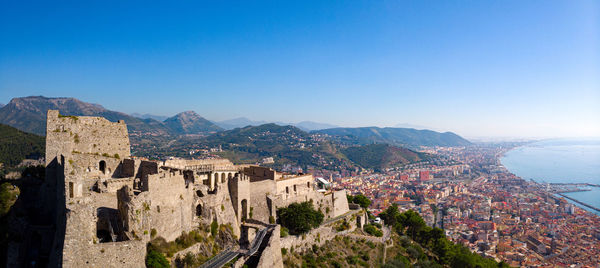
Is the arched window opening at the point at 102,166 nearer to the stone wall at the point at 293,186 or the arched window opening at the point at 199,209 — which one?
the arched window opening at the point at 199,209

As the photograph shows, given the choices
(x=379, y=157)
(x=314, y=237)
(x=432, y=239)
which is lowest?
(x=379, y=157)

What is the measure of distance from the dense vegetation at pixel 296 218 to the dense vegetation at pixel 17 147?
1727 inches

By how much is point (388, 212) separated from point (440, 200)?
70.9m

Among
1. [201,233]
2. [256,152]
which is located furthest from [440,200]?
[201,233]

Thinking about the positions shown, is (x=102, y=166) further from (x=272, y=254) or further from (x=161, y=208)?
(x=272, y=254)

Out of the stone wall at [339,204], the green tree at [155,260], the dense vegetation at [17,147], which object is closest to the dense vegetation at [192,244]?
the green tree at [155,260]

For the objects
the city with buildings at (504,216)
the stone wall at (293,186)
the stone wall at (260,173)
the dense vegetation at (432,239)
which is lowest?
the city with buildings at (504,216)

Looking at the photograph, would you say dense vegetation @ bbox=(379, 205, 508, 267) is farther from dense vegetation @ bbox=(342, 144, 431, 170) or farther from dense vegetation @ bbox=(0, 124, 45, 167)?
dense vegetation @ bbox=(342, 144, 431, 170)

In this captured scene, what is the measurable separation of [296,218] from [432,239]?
71.0 feet

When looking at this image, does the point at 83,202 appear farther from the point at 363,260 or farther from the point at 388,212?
the point at 388,212

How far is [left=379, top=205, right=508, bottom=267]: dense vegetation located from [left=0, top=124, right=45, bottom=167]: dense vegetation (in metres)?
49.9

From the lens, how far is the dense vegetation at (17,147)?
4969 cm

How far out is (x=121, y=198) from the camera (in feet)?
48.3

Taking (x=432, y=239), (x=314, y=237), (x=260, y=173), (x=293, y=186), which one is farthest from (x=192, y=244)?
(x=432, y=239)
